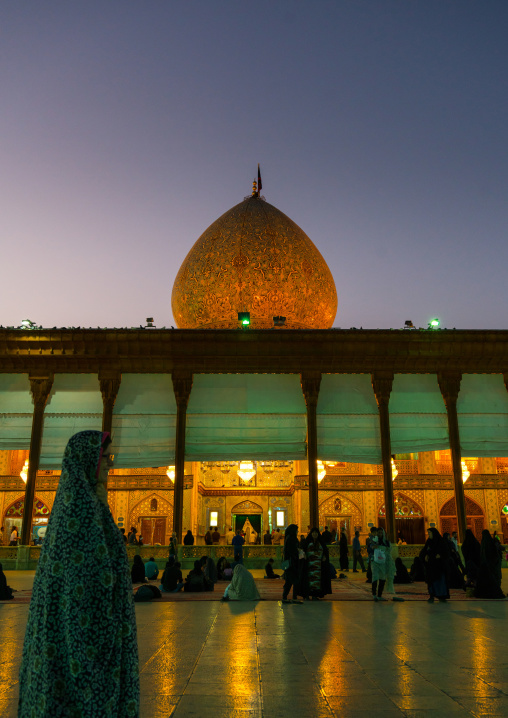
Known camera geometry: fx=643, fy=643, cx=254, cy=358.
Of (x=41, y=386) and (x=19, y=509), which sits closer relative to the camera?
(x=41, y=386)

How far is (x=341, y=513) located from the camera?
24.9 m

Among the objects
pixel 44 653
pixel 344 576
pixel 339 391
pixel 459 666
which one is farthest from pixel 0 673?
pixel 339 391

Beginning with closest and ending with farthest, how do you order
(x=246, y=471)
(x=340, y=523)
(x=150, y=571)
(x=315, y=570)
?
(x=315, y=570) → (x=150, y=571) → (x=246, y=471) → (x=340, y=523)

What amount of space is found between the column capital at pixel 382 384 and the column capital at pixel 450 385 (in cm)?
141

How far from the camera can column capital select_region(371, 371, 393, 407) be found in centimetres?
1703

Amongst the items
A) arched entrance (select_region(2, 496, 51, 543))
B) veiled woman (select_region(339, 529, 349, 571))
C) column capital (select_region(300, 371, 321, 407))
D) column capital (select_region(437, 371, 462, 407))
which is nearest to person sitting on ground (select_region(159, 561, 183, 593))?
veiled woman (select_region(339, 529, 349, 571))

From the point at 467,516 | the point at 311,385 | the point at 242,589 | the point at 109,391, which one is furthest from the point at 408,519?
the point at 242,589

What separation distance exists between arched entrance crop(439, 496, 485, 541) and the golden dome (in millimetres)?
9665

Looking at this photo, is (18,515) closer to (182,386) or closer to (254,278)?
(182,386)

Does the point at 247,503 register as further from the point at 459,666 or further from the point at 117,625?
the point at 117,625

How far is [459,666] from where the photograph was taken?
480 centimetres

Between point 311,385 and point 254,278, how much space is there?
447 centimetres

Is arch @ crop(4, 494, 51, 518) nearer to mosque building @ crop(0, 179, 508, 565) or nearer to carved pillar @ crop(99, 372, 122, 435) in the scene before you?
mosque building @ crop(0, 179, 508, 565)

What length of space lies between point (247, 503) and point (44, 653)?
918 inches
